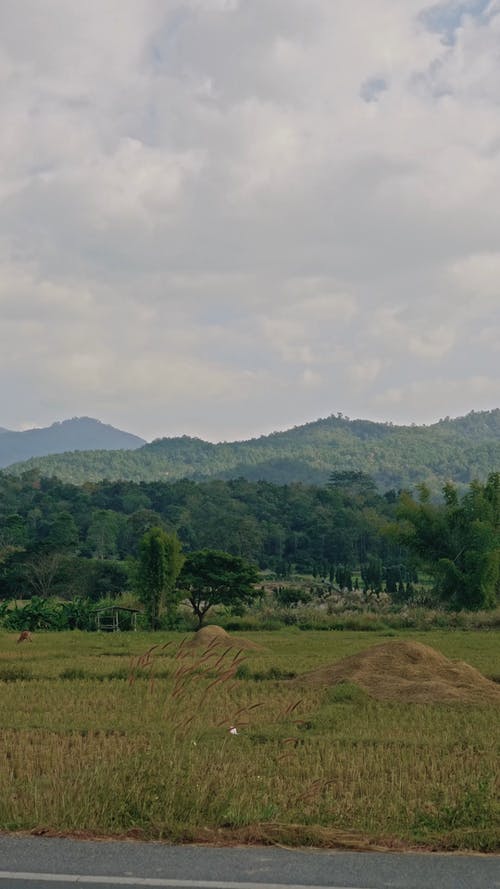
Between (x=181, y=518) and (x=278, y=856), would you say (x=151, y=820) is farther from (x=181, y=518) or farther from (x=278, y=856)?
(x=181, y=518)

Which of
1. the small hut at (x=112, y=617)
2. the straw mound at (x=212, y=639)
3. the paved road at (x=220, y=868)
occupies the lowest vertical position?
the small hut at (x=112, y=617)

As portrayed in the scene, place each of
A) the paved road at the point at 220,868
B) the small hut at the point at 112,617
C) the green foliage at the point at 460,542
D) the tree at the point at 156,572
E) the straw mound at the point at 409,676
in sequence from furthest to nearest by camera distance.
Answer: the green foliage at the point at 460,542 → the tree at the point at 156,572 → the small hut at the point at 112,617 → the straw mound at the point at 409,676 → the paved road at the point at 220,868

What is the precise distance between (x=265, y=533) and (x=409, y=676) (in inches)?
3404

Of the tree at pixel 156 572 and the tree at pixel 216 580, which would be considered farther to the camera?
the tree at pixel 216 580

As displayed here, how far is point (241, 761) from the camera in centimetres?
1138

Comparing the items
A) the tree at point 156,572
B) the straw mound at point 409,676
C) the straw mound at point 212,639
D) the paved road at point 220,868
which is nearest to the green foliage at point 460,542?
the tree at point 156,572

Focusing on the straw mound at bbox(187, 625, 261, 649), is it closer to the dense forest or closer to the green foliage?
the dense forest

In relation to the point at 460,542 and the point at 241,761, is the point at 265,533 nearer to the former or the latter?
the point at 460,542

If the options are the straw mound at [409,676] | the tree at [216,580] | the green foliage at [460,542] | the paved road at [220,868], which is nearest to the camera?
the paved road at [220,868]

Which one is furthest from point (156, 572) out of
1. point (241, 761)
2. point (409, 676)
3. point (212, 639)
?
point (241, 761)

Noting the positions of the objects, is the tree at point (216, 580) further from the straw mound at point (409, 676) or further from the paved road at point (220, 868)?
the paved road at point (220, 868)

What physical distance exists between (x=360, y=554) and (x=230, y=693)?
86446mm

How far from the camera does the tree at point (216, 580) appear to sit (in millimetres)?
53125

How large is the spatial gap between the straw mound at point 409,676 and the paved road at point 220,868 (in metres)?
11.4
